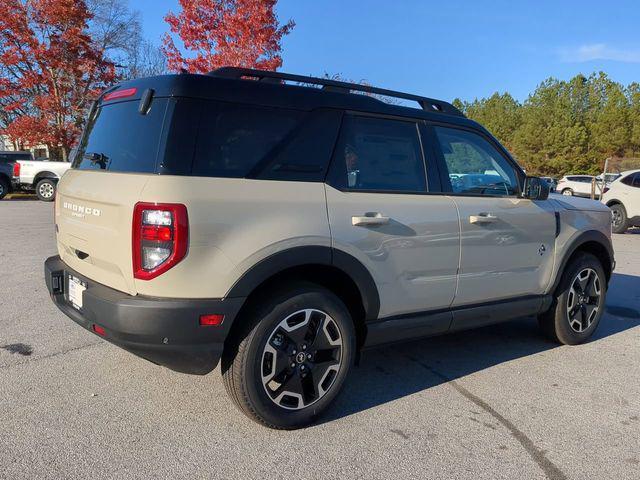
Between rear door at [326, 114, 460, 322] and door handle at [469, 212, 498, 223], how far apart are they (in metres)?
0.16

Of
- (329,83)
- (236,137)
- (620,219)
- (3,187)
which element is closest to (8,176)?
(3,187)

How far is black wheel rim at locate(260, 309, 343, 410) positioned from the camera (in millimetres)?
2984

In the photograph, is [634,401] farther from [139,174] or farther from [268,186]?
[139,174]

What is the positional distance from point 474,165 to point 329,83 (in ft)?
4.62

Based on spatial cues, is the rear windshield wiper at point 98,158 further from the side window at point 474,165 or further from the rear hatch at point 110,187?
the side window at point 474,165

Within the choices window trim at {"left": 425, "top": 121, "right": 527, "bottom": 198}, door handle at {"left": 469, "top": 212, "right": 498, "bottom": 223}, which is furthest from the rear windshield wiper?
door handle at {"left": 469, "top": 212, "right": 498, "bottom": 223}

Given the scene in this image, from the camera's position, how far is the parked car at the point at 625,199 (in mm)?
13758

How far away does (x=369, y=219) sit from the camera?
3.20 metres

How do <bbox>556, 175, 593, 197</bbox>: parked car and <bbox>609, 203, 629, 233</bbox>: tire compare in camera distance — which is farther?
<bbox>556, 175, 593, 197</bbox>: parked car

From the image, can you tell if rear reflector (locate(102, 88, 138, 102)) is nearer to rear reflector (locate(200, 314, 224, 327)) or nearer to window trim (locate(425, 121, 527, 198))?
rear reflector (locate(200, 314, 224, 327))

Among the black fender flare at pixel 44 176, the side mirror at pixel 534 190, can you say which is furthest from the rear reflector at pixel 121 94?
the black fender flare at pixel 44 176

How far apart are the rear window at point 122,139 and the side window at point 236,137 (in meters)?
0.24

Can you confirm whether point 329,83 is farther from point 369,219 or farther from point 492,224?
point 492,224

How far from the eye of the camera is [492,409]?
3.44 m
